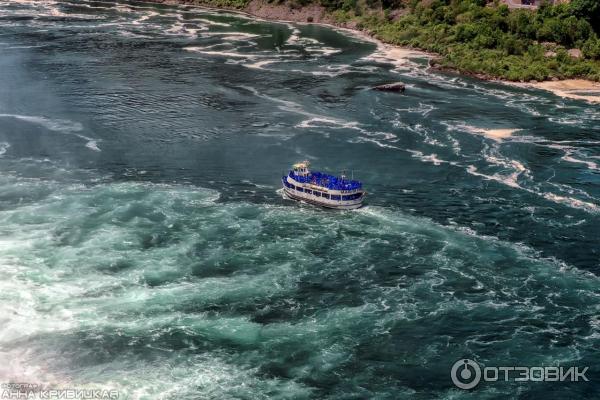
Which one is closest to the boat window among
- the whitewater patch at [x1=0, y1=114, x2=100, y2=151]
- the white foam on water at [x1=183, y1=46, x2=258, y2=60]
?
the whitewater patch at [x1=0, y1=114, x2=100, y2=151]

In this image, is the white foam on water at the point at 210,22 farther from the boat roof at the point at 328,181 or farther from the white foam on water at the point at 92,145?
the boat roof at the point at 328,181

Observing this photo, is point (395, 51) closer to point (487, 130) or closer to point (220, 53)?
point (220, 53)

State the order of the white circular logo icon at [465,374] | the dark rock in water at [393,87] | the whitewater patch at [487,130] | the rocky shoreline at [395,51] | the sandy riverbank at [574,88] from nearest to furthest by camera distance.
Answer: the white circular logo icon at [465,374] → the whitewater patch at [487,130] → the sandy riverbank at [574,88] → the rocky shoreline at [395,51] → the dark rock in water at [393,87]

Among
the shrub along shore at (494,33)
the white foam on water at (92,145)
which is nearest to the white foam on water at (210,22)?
the shrub along shore at (494,33)

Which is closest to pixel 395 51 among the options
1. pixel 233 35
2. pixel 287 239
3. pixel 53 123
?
pixel 233 35

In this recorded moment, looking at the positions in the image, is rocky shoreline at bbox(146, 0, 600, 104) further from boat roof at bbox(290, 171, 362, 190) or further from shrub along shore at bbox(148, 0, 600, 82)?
boat roof at bbox(290, 171, 362, 190)

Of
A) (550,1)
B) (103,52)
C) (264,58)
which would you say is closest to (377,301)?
(264,58)

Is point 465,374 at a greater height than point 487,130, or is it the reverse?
point 487,130
